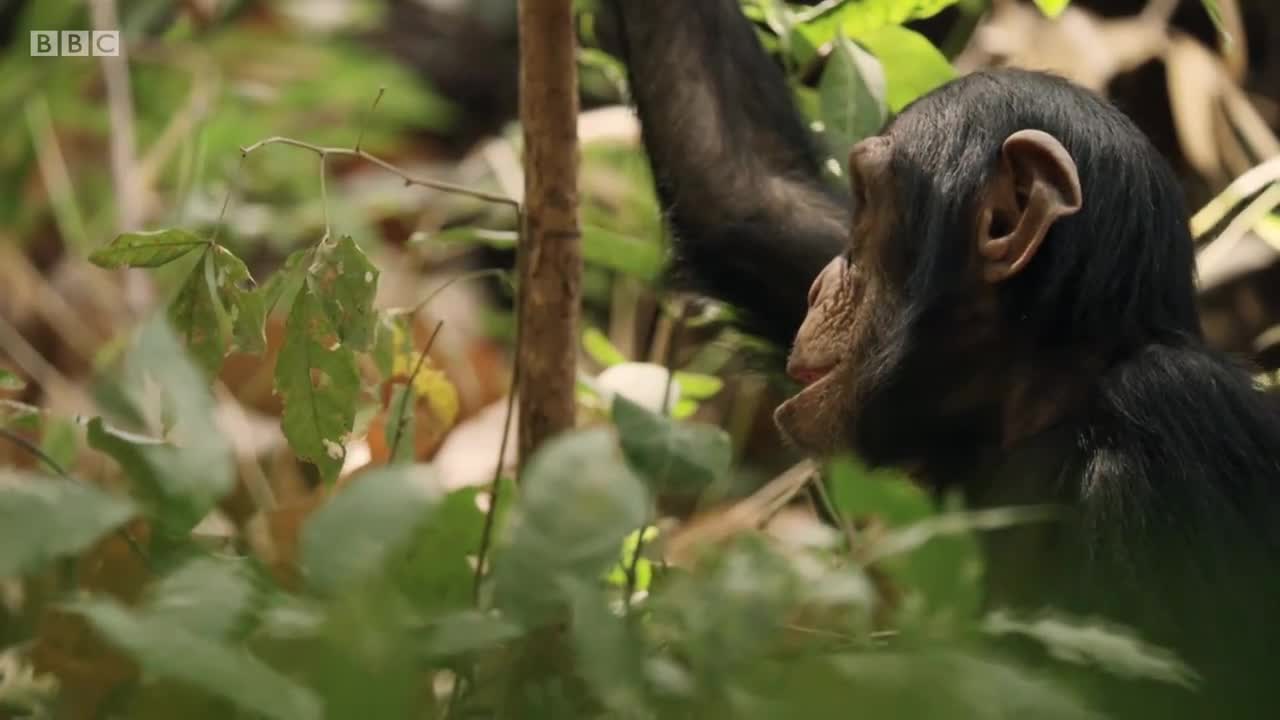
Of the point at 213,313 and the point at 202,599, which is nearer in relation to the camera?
the point at 202,599

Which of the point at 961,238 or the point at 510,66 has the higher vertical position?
the point at 961,238

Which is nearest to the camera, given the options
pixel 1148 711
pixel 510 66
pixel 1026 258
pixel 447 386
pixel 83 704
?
pixel 1148 711

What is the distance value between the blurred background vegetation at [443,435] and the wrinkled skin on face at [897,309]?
11cm

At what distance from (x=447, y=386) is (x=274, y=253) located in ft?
7.02

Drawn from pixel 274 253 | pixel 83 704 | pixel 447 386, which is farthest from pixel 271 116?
pixel 83 704

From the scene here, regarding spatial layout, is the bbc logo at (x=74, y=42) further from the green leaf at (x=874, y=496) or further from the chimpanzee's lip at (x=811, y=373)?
the green leaf at (x=874, y=496)

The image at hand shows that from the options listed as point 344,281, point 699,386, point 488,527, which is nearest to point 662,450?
point 488,527

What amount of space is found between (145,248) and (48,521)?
0.48 m

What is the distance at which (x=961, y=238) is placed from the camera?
1.31 m

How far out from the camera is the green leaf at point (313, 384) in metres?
1.09

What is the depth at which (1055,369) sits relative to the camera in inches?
50.9

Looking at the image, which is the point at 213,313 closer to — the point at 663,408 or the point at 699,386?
the point at 663,408

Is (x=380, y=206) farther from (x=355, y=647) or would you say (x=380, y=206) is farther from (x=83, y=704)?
(x=355, y=647)

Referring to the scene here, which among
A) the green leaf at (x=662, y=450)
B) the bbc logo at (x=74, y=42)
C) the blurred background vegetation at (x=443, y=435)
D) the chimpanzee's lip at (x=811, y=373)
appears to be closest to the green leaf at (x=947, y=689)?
the blurred background vegetation at (x=443, y=435)
